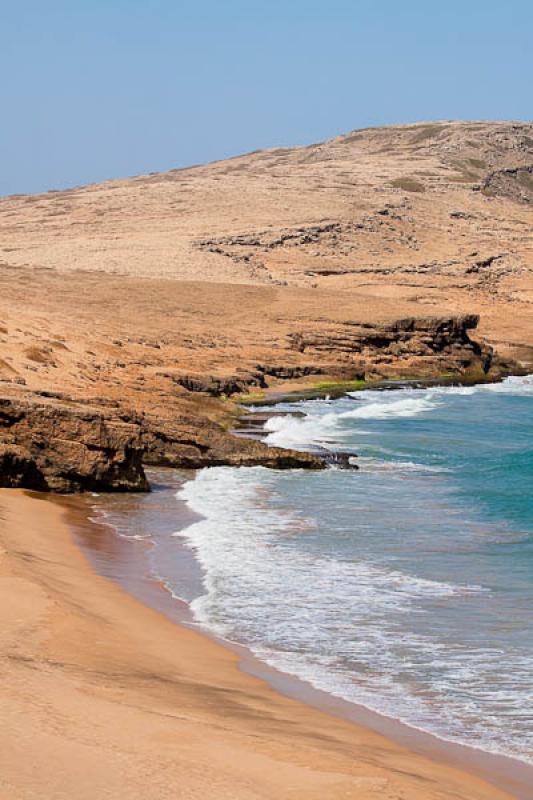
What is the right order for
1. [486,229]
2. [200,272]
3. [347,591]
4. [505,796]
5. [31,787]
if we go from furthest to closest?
1. [486,229]
2. [200,272]
3. [347,591]
4. [505,796]
5. [31,787]

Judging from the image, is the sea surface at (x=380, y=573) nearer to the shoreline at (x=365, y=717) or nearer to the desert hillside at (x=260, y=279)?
the shoreline at (x=365, y=717)

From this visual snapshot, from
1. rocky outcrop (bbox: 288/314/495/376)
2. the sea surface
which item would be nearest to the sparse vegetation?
rocky outcrop (bbox: 288/314/495/376)

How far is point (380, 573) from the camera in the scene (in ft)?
50.2

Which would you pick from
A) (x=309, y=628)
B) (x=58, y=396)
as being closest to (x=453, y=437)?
(x=58, y=396)

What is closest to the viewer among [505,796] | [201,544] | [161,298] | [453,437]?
[505,796]

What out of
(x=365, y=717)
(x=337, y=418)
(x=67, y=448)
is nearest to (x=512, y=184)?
(x=337, y=418)

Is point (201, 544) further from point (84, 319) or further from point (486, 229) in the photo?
point (486, 229)

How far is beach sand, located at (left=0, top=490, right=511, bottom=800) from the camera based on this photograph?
7009 millimetres

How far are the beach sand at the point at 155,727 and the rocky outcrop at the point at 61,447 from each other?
20.9ft

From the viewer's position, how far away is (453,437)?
30.8 m

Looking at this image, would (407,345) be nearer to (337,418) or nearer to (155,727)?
(337,418)

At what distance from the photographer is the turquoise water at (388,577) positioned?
1080 cm

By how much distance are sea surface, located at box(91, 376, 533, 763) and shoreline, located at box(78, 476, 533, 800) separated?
15 centimetres

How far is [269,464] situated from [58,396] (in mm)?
4234
